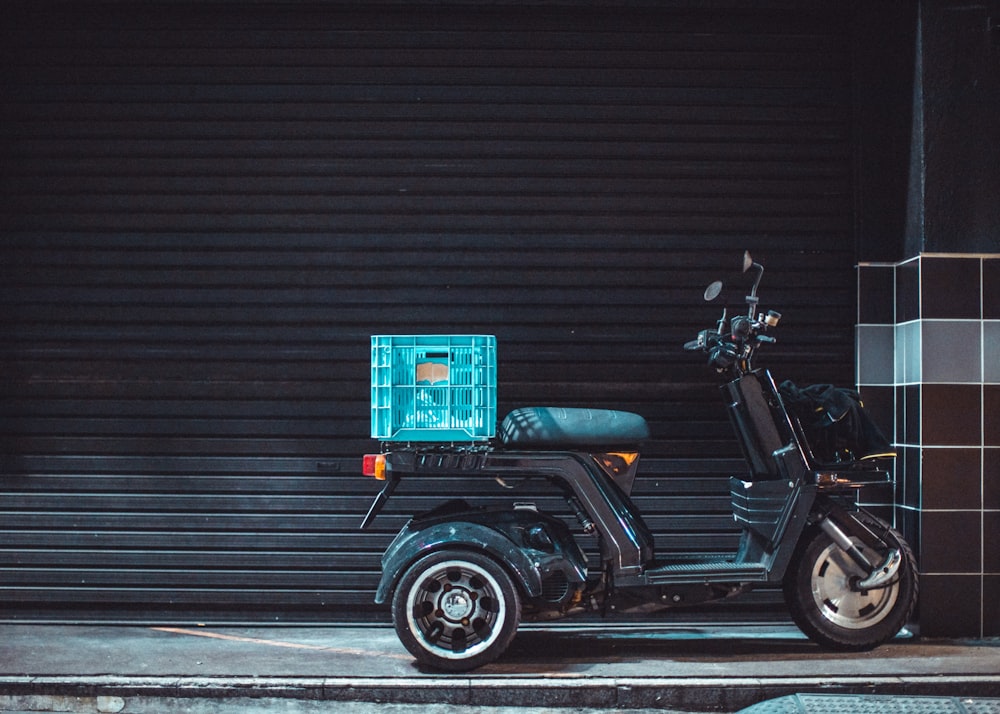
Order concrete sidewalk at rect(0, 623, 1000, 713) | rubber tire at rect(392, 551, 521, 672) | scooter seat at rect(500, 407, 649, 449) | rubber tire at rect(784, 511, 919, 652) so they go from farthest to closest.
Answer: rubber tire at rect(784, 511, 919, 652) < scooter seat at rect(500, 407, 649, 449) < rubber tire at rect(392, 551, 521, 672) < concrete sidewalk at rect(0, 623, 1000, 713)

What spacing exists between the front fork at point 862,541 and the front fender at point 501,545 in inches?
57.2

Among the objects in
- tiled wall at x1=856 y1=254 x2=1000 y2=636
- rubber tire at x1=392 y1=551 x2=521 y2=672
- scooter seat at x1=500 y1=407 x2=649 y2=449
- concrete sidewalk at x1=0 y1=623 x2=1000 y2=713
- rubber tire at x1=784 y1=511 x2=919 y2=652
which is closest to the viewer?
concrete sidewalk at x1=0 y1=623 x2=1000 y2=713

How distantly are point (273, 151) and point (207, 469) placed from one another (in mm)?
2232

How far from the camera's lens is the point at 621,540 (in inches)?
222

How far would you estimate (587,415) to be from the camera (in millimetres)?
5723

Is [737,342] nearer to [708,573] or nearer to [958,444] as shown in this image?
[708,573]

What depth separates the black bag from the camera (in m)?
5.81

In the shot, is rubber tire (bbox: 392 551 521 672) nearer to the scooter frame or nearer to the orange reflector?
the scooter frame

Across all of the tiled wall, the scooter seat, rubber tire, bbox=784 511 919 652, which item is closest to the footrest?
rubber tire, bbox=784 511 919 652

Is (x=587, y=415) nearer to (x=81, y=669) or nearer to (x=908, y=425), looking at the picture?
(x=908, y=425)

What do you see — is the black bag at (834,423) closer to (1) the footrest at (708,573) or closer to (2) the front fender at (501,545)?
(1) the footrest at (708,573)

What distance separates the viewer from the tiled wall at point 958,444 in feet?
20.5

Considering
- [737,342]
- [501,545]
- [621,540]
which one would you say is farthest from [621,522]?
[737,342]

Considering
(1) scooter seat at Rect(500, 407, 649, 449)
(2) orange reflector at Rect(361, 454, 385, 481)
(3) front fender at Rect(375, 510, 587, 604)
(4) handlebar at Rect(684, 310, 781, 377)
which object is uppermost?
(4) handlebar at Rect(684, 310, 781, 377)
